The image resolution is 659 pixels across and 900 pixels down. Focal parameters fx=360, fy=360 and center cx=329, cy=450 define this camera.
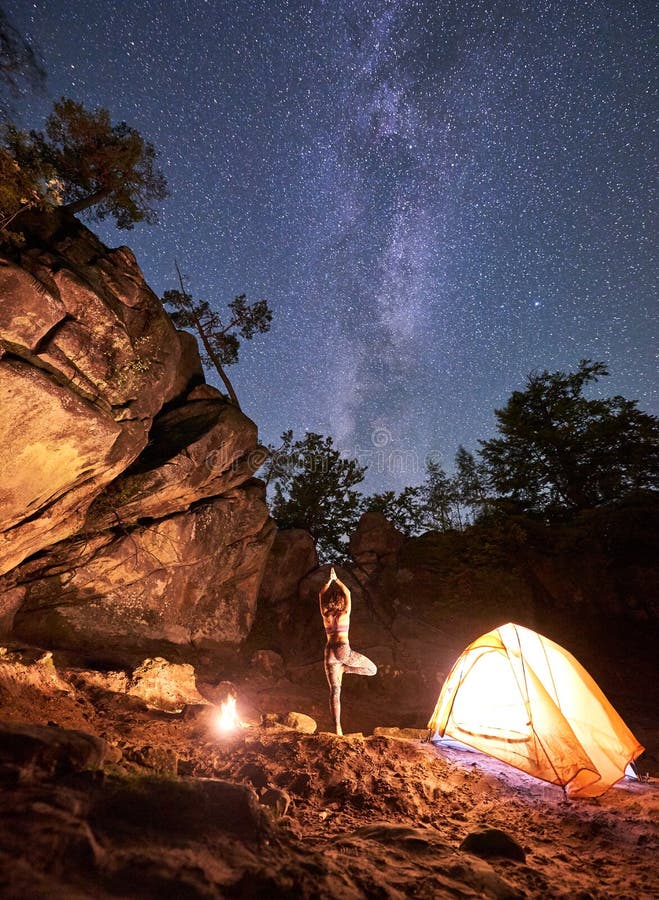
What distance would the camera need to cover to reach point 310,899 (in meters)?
1.81

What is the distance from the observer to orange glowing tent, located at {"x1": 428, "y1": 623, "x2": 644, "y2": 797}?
5074 millimetres

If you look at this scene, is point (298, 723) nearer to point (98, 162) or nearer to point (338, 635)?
point (338, 635)

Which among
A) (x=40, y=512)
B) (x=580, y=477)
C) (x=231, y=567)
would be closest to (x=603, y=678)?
(x=580, y=477)

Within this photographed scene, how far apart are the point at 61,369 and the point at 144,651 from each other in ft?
32.6

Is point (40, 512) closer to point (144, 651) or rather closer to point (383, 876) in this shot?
point (144, 651)

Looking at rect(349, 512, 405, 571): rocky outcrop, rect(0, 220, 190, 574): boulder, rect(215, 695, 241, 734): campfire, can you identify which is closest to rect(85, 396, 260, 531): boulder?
rect(0, 220, 190, 574): boulder

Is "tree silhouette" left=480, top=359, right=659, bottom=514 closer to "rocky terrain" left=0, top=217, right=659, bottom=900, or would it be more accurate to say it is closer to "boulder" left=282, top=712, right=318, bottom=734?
"rocky terrain" left=0, top=217, right=659, bottom=900

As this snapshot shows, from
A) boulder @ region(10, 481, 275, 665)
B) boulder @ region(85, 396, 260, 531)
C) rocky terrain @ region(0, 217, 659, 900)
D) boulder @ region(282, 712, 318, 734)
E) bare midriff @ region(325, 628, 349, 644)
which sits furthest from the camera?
boulder @ region(85, 396, 260, 531)

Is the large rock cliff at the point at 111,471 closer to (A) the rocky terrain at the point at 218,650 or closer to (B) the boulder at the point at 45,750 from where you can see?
(A) the rocky terrain at the point at 218,650

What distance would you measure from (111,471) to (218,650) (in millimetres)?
9163

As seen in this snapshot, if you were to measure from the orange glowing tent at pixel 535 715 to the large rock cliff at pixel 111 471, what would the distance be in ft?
30.6

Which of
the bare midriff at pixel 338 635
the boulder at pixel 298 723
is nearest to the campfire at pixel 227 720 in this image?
the boulder at pixel 298 723

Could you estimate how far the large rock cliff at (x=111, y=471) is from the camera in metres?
7.48

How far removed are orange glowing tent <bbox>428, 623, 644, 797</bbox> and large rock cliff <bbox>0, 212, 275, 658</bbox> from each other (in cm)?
933
